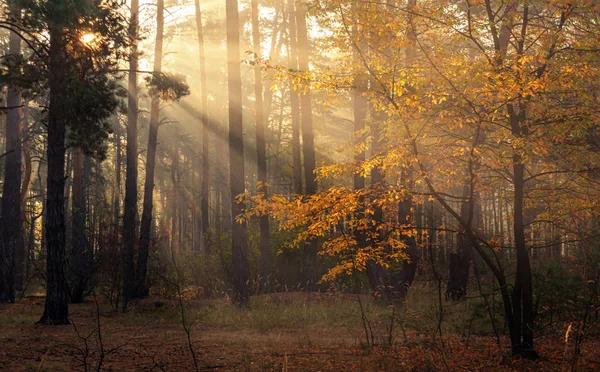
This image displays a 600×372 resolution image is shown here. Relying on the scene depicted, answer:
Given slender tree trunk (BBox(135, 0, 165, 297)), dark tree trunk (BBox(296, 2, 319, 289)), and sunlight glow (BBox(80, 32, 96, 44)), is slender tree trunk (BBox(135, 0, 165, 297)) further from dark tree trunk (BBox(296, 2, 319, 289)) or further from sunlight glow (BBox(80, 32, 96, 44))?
dark tree trunk (BBox(296, 2, 319, 289))

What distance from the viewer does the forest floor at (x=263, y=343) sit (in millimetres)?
7984

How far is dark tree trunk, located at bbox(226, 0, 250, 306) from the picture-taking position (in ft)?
48.2

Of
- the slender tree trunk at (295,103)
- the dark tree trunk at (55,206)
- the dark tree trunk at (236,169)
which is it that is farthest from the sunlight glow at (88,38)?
the slender tree trunk at (295,103)

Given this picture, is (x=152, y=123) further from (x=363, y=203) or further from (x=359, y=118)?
(x=363, y=203)

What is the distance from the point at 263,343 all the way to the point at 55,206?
19.0 ft

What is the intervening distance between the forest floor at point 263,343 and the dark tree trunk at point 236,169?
2.43ft

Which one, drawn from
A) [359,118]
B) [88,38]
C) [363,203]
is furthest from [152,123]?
[363,203]

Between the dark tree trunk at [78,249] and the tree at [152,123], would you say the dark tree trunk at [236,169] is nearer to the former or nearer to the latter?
the tree at [152,123]

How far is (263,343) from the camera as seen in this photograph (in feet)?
33.4

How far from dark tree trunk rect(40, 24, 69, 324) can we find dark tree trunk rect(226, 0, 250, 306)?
4351mm

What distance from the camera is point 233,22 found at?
1552cm

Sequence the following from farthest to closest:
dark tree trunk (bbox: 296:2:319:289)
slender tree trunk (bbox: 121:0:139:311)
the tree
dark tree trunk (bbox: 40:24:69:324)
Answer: dark tree trunk (bbox: 296:2:319:289) → the tree → slender tree trunk (bbox: 121:0:139:311) → dark tree trunk (bbox: 40:24:69:324)

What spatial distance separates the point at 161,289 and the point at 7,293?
5.02 m

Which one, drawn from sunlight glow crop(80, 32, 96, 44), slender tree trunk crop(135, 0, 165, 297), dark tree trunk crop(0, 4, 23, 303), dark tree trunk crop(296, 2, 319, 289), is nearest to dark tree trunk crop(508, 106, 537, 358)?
sunlight glow crop(80, 32, 96, 44)
